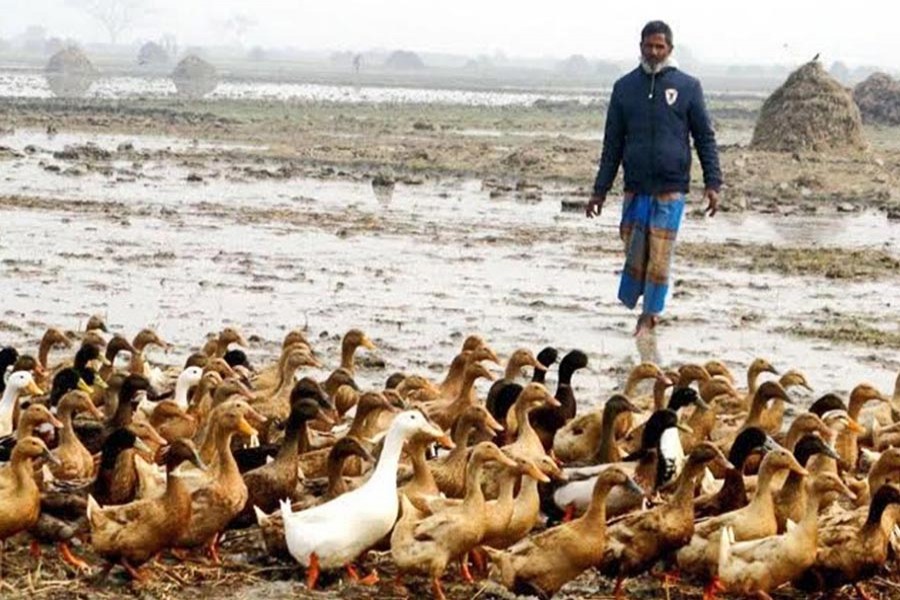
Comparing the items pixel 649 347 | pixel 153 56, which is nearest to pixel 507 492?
pixel 649 347

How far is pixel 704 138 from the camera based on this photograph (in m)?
15.0

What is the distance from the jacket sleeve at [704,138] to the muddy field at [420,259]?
1.47m

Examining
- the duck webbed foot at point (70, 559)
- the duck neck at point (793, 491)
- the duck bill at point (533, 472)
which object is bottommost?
the duck webbed foot at point (70, 559)

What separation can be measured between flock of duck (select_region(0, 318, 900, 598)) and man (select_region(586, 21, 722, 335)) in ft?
12.4

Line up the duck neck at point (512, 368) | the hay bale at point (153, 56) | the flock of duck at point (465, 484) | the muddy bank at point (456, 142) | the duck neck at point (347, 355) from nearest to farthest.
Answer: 1. the flock of duck at point (465, 484)
2. the duck neck at point (512, 368)
3. the duck neck at point (347, 355)
4. the muddy bank at point (456, 142)
5. the hay bale at point (153, 56)

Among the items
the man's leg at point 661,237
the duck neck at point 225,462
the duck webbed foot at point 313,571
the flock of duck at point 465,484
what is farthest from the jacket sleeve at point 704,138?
the duck webbed foot at point 313,571

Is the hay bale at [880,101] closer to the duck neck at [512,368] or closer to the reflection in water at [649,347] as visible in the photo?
the reflection in water at [649,347]

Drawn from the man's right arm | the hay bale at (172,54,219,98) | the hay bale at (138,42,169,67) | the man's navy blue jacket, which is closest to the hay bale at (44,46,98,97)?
the hay bale at (172,54,219,98)

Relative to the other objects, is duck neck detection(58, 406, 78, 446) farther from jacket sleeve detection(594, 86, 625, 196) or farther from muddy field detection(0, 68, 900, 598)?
jacket sleeve detection(594, 86, 625, 196)

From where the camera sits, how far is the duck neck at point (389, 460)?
8703 millimetres

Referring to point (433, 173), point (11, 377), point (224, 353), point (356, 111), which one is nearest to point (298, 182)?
point (433, 173)

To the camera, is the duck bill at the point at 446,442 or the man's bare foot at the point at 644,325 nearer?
the duck bill at the point at 446,442

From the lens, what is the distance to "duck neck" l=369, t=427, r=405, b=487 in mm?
8703

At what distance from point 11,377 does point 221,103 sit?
52.8 m
